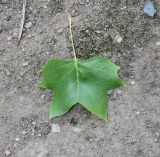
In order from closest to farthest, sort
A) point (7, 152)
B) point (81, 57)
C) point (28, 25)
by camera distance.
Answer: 1. point (7, 152)
2. point (81, 57)
3. point (28, 25)

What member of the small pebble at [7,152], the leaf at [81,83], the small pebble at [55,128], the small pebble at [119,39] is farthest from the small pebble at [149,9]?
the small pebble at [7,152]

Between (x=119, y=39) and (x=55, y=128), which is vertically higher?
(x=119, y=39)

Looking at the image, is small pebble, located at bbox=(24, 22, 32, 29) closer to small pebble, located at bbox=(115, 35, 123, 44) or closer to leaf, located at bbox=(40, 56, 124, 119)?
leaf, located at bbox=(40, 56, 124, 119)

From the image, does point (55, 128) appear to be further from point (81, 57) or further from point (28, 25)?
point (28, 25)

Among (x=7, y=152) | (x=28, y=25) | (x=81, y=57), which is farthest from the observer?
(x=28, y=25)

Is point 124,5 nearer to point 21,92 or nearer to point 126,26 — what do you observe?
point 126,26

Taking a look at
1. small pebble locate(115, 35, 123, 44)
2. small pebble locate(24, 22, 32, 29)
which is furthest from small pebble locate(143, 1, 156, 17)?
small pebble locate(24, 22, 32, 29)

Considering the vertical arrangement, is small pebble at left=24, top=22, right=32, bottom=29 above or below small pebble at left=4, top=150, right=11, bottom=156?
above

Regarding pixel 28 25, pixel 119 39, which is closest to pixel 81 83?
pixel 119 39
